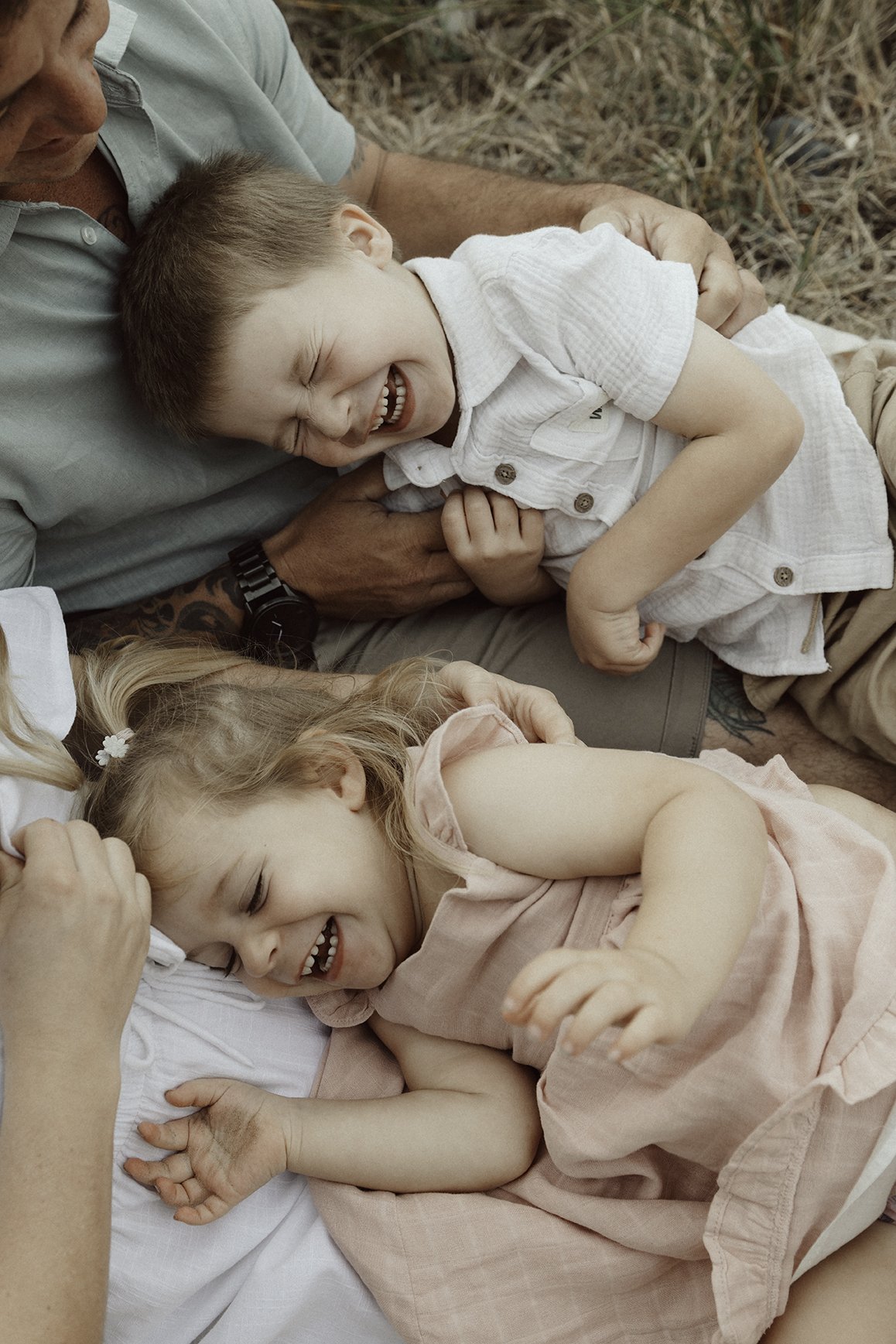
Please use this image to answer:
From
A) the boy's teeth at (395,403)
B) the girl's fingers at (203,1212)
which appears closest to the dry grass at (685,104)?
the boy's teeth at (395,403)

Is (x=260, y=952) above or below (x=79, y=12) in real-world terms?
below

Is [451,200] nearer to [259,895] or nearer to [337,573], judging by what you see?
[337,573]

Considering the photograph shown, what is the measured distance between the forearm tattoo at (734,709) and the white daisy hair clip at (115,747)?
0.99 m

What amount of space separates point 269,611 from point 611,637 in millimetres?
608

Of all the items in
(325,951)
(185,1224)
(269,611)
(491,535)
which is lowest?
(185,1224)

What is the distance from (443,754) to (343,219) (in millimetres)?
897

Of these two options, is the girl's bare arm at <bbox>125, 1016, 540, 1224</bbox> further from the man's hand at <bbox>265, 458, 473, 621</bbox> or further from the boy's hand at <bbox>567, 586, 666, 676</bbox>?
the man's hand at <bbox>265, 458, 473, 621</bbox>

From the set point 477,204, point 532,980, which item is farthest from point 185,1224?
point 477,204

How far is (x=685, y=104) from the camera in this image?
3.02 m

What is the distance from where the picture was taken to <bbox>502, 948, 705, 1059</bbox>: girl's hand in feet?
3.54

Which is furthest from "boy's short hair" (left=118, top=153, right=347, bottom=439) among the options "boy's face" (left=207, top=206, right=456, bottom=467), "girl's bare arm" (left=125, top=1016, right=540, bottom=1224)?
"girl's bare arm" (left=125, top=1016, right=540, bottom=1224)

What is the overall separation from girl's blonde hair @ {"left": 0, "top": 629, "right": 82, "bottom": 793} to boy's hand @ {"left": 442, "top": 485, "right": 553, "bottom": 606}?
719 mm

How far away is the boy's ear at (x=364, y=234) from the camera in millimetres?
1874

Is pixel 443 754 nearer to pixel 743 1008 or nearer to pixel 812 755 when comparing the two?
pixel 743 1008
